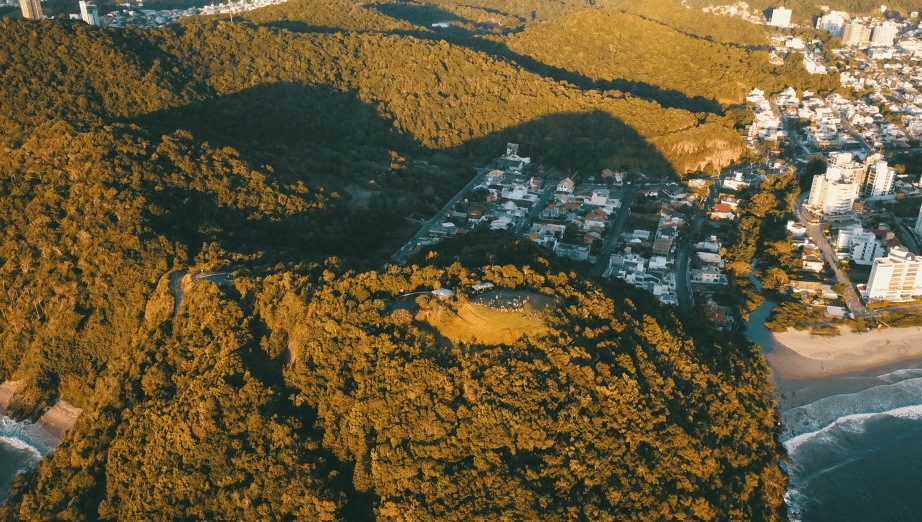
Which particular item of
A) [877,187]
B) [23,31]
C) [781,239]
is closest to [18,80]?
[23,31]

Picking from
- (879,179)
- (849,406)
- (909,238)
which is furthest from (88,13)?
(849,406)

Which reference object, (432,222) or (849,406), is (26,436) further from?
(849,406)

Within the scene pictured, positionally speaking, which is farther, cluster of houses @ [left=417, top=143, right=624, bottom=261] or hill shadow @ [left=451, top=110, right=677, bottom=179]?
hill shadow @ [left=451, top=110, right=677, bottom=179]

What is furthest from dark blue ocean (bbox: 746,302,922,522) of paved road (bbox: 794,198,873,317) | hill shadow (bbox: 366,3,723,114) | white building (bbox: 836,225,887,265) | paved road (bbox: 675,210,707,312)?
hill shadow (bbox: 366,3,723,114)

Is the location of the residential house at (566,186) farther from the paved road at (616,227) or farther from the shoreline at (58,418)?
the shoreline at (58,418)

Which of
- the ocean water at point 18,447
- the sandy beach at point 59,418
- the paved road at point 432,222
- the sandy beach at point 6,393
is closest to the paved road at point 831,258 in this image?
the paved road at point 432,222

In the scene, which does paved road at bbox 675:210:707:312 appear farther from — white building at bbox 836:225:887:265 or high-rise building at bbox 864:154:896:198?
high-rise building at bbox 864:154:896:198
